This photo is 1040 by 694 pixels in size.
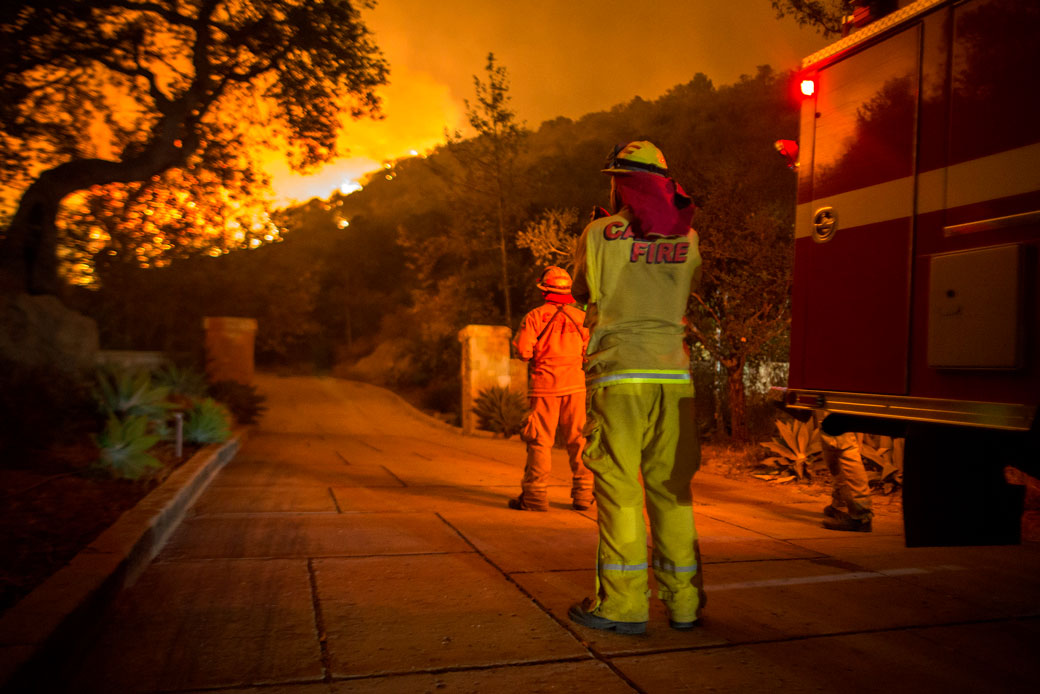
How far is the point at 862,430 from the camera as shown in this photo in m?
3.55

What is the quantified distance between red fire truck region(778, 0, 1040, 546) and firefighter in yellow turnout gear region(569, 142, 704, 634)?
2.48ft

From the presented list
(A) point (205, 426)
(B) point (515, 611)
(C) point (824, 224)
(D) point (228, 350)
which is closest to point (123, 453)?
(A) point (205, 426)

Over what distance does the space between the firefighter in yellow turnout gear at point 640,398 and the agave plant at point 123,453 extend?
4.53 m

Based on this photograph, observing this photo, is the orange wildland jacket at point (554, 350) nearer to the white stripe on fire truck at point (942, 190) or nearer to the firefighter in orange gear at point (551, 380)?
the firefighter in orange gear at point (551, 380)

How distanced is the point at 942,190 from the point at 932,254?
260 millimetres

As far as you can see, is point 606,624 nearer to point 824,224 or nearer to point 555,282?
point 824,224

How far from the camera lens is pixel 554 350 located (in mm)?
5957

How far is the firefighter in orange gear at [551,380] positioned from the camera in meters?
5.96

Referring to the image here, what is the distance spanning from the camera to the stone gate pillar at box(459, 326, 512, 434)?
15117mm

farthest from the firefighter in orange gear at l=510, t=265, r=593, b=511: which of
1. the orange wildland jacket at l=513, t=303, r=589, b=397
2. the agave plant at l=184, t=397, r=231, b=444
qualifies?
the agave plant at l=184, t=397, r=231, b=444

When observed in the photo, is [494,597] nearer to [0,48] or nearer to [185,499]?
[185,499]

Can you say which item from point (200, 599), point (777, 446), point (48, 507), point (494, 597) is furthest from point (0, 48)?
point (777, 446)

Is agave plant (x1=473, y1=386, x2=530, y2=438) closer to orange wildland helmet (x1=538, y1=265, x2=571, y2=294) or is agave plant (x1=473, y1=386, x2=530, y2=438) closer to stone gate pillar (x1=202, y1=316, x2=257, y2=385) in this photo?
stone gate pillar (x1=202, y1=316, x2=257, y2=385)

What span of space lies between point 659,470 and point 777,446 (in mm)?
5279
